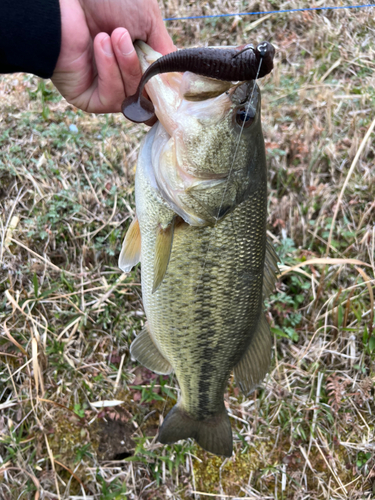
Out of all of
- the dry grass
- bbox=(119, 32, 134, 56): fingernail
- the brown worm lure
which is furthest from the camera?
the dry grass

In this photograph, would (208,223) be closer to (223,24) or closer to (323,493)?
(323,493)

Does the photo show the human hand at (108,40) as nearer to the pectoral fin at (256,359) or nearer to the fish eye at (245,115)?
the fish eye at (245,115)

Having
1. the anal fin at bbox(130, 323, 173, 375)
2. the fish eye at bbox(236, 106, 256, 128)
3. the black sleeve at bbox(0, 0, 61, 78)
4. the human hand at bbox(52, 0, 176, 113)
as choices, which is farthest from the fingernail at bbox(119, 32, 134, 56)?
the anal fin at bbox(130, 323, 173, 375)

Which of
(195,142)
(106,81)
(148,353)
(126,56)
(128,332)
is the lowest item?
(128,332)

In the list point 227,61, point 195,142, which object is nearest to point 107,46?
point 195,142

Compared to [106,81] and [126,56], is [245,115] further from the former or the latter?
[106,81]

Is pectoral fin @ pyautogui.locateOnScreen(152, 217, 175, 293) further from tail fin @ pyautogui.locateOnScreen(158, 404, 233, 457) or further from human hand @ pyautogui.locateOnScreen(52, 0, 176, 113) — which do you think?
tail fin @ pyautogui.locateOnScreen(158, 404, 233, 457)

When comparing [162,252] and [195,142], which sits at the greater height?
[195,142]

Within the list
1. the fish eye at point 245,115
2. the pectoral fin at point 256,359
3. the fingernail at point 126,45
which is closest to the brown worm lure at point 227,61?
the fish eye at point 245,115

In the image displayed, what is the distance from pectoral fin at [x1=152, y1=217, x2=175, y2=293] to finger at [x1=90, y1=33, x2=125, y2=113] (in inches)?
28.6

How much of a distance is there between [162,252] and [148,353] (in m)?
0.78

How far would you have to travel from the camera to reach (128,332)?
277cm

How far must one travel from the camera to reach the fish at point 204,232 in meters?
1.43

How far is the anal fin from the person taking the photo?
2.11 metres
